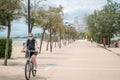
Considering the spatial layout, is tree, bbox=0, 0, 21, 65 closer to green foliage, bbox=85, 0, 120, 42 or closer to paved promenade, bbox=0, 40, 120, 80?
paved promenade, bbox=0, 40, 120, 80

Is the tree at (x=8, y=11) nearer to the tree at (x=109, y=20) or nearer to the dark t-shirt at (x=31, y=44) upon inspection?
the dark t-shirt at (x=31, y=44)

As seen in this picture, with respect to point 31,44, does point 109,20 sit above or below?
above

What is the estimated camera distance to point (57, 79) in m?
15.4

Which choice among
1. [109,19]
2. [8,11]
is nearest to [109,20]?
[109,19]

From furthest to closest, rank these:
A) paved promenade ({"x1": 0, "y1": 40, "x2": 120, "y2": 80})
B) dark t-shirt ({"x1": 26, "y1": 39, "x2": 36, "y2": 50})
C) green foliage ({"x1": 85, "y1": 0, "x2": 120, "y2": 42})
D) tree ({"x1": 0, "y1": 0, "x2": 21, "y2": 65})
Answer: green foliage ({"x1": 85, "y1": 0, "x2": 120, "y2": 42}) → tree ({"x1": 0, "y1": 0, "x2": 21, "y2": 65}) → paved promenade ({"x1": 0, "y1": 40, "x2": 120, "y2": 80}) → dark t-shirt ({"x1": 26, "y1": 39, "x2": 36, "y2": 50})

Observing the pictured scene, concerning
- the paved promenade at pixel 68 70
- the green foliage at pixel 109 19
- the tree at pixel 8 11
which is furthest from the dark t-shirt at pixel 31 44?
the green foliage at pixel 109 19

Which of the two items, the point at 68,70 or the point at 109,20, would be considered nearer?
the point at 68,70

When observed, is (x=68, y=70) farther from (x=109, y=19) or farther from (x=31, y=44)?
(x=109, y=19)

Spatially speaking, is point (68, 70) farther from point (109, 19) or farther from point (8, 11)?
point (109, 19)

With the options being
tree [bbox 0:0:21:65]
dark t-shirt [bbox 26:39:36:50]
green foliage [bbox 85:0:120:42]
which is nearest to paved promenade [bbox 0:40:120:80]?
dark t-shirt [bbox 26:39:36:50]

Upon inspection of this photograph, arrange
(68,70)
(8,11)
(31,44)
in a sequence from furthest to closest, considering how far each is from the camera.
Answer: (8,11) < (68,70) < (31,44)

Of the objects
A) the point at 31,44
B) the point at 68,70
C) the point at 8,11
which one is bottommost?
the point at 68,70

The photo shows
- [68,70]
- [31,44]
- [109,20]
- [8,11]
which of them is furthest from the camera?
[109,20]

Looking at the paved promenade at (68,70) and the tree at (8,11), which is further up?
the tree at (8,11)
